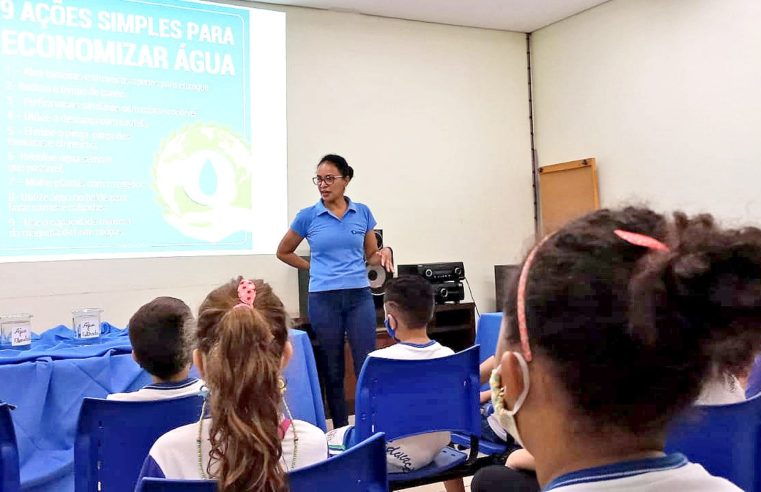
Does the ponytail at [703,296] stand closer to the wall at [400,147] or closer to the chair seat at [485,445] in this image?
the chair seat at [485,445]

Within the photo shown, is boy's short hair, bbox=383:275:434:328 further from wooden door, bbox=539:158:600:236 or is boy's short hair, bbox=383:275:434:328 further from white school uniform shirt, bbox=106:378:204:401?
wooden door, bbox=539:158:600:236

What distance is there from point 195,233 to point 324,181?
54.1 inches

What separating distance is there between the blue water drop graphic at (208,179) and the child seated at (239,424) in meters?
2.84

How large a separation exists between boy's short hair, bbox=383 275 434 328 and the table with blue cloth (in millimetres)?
354

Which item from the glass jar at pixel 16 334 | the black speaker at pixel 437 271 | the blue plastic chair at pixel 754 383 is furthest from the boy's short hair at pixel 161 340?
the black speaker at pixel 437 271

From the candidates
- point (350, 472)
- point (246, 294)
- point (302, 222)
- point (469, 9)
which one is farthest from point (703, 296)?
point (469, 9)

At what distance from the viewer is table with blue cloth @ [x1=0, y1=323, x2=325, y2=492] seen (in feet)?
6.64

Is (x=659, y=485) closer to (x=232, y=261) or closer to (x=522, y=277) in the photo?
(x=522, y=277)

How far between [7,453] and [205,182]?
283cm

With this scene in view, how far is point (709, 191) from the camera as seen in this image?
13.8 feet

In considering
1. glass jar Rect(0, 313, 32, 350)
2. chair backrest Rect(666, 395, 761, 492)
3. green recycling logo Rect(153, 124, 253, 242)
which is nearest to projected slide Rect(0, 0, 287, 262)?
green recycling logo Rect(153, 124, 253, 242)

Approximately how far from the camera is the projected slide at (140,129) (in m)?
3.57

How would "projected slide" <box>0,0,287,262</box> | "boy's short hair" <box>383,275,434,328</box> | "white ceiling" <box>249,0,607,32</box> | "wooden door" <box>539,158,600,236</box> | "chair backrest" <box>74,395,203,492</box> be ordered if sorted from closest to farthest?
"chair backrest" <box>74,395,203,492</box>, "boy's short hair" <box>383,275,434,328</box>, "projected slide" <box>0,0,287,262</box>, "white ceiling" <box>249,0,607,32</box>, "wooden door" <box>539,158,600,236</box>

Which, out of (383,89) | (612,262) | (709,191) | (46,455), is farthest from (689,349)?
(383,89)
